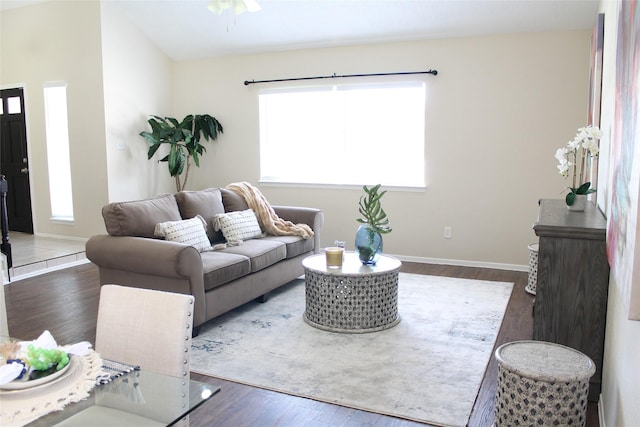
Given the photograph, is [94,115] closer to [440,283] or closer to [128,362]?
[440,283]

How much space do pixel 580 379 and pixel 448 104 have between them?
3.93 meters

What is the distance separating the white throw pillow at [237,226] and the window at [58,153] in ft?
9.88

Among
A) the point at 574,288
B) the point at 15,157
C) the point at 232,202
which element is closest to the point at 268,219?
the point at 232,202

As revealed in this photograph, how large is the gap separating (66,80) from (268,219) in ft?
10.8

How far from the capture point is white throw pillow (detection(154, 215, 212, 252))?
3830 millimetres

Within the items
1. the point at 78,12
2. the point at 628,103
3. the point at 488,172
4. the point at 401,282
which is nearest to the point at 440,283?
the point at 401,282

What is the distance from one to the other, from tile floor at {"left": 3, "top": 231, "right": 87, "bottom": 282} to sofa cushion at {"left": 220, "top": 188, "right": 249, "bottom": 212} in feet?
6.62

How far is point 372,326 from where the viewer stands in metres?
3.65

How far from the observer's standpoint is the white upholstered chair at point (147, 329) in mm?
1699

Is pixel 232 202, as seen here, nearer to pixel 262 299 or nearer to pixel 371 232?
pixel 262 299

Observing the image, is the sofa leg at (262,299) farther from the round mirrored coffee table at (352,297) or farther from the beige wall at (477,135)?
the beige wall at (477,135)

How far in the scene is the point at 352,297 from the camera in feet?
11.8

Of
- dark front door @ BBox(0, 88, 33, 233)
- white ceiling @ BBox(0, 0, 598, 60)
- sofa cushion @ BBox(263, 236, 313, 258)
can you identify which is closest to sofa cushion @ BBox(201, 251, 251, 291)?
sofa cushion @ BBox(263, 236, 313, 258)

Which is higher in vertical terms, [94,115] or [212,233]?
[94,115]
